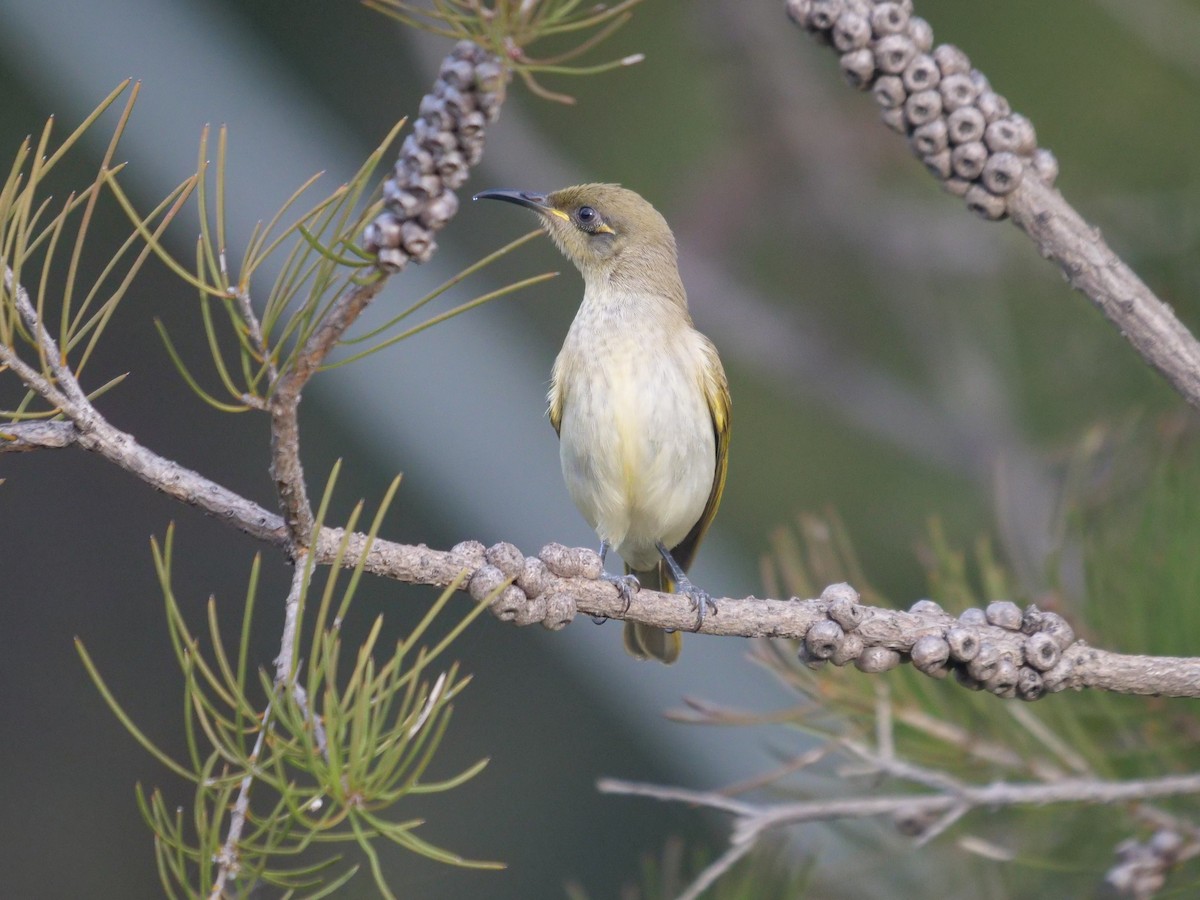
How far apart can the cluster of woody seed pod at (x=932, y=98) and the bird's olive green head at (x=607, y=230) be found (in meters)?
1.23

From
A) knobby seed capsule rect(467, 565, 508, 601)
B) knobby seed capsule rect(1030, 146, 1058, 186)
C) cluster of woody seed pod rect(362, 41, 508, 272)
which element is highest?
knobby seed capsule rect(1030, 146, 1058, 186)

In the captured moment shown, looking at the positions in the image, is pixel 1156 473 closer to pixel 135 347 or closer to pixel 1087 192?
pixel 1087 192

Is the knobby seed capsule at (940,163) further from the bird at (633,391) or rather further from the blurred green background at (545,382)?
the blurred green background at (545,382)

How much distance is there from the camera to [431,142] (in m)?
1.12

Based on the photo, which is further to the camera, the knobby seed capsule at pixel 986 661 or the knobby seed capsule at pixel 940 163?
the knobby seed capsule at pixel 940 163

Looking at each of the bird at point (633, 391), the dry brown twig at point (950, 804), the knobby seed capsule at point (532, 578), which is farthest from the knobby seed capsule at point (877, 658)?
the bird at point (633, 391)

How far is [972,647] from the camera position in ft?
4.15

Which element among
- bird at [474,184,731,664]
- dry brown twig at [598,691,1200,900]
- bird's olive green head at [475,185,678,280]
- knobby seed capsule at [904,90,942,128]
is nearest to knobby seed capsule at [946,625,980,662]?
dry brown twig at [598,691,1200,900]

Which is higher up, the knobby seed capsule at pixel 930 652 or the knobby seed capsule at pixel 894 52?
the knobby seed capsule at pixel 894 52

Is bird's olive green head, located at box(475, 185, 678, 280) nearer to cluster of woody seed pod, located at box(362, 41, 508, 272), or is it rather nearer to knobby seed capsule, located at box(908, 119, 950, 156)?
knobby seed capsule, located at box(908, 119, 950, 156)

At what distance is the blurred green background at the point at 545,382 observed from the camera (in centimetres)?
364

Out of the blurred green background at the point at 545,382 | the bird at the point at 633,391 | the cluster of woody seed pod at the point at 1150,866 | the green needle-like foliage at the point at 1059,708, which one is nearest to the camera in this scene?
the cluster of woody seed pod at the point at 1150,866

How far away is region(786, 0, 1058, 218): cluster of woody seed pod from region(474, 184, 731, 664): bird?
3.37 feet

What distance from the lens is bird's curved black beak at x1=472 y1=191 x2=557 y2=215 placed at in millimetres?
2423
